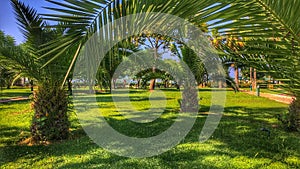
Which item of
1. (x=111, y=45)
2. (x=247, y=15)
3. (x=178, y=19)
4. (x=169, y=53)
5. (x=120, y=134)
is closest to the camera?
(x=247, y=15)

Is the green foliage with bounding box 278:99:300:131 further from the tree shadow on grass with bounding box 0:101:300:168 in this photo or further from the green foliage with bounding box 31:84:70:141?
the green foliage with bounding box 31:84:70:141

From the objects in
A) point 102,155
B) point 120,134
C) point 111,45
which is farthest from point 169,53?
point 111,45

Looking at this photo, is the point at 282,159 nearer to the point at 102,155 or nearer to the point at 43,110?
the point at 102,155

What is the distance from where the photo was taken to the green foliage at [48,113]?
469cm

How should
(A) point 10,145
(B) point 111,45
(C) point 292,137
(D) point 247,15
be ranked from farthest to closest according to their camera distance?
(C) point 292,137
(A) point 10,145
(B) point 111,45
(D) point 247,15

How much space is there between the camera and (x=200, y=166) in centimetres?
330

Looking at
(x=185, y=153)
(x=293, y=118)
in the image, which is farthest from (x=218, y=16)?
(x=293, y=118)

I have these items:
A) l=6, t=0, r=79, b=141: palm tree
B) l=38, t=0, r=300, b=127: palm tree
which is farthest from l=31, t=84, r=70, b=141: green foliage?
l=38, t=0, r=300, b=127: palm tree

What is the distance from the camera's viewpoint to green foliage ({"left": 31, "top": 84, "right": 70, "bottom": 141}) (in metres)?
4.69

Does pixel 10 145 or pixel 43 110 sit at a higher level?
pixel 43 110

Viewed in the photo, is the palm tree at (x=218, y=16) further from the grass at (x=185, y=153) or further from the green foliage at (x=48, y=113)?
the green foliage at (x=48, y=113)

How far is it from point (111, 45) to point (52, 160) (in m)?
2.92

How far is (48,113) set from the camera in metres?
4.77

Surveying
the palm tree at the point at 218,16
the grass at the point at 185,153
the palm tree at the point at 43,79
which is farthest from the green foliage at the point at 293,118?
the palm tree at the point at 43,79
